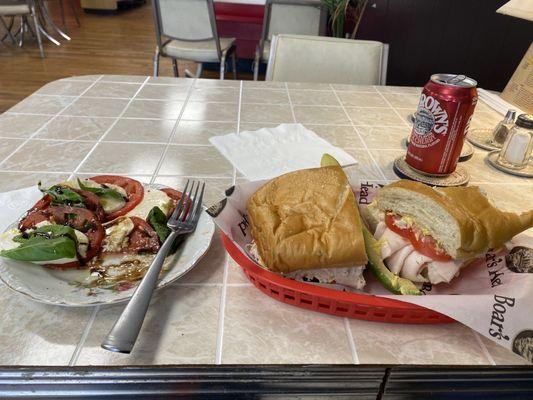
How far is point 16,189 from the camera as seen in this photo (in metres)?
0.82

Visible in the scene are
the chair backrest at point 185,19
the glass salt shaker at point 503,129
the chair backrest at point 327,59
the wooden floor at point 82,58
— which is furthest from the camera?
the wooden floor at point 82,58

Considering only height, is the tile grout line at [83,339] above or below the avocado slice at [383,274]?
below

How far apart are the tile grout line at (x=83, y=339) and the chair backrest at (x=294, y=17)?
270 cm

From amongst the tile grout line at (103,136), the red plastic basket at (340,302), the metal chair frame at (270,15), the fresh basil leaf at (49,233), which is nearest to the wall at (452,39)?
the metal chair frame at (270,15)

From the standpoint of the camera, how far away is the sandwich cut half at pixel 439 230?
0.55m

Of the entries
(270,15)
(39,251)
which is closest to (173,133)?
(39,251)

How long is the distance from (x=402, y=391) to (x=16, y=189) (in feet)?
2.58

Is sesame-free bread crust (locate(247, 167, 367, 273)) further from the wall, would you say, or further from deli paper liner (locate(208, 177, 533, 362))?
the wall

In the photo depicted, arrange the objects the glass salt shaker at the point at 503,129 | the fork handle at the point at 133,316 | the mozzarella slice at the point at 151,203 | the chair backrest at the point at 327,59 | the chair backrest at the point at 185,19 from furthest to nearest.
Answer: the chair backrest at the point at 185,19 < the chair backrest at the point at 327,59 < the glass salt shaker at the point at 503,129 < the mozzarella slice at the point at 151,203 < the fork handle at the point at 133,316

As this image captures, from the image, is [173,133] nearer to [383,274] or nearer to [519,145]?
[383,274]

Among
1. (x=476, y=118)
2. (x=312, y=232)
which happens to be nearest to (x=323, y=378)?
(x=312, y=232)

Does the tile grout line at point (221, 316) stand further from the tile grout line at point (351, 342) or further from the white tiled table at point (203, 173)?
the tile grout line at point (351, 342)

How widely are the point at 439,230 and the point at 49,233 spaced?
21.5 inches

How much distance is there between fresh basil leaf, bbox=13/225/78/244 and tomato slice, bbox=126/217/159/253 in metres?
0.08
